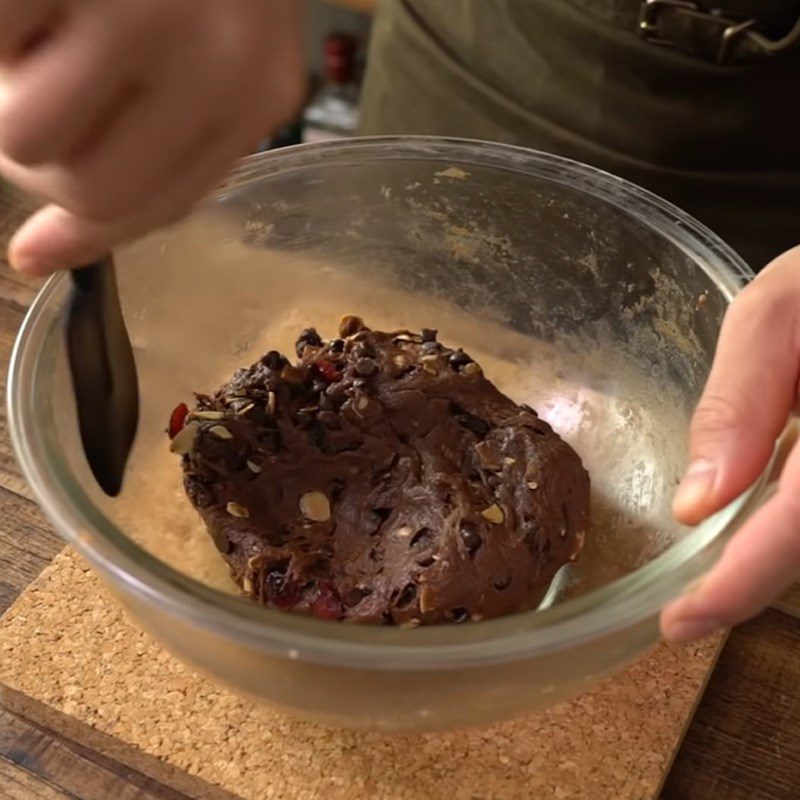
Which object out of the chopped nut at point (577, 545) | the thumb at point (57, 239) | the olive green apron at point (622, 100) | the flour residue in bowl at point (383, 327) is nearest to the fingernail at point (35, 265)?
the thumb at point (57, 239)

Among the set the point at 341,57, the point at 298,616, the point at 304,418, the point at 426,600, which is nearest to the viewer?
the point at 298,616

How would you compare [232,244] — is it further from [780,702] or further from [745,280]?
[780,702]

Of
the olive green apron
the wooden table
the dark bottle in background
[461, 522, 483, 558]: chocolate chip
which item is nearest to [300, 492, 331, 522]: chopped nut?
[461, 522, 483, 558]: chocolate chip

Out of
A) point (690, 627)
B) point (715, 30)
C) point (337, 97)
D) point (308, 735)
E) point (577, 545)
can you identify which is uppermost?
point (715, 30)

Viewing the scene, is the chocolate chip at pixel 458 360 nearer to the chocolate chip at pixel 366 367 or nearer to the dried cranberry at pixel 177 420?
the chocolate chip at pixel 366 367

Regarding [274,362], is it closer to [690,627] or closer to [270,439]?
[270,439]

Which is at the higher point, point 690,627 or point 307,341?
point 690,627

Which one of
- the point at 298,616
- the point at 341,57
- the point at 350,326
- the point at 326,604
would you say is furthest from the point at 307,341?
the point at 341,57
